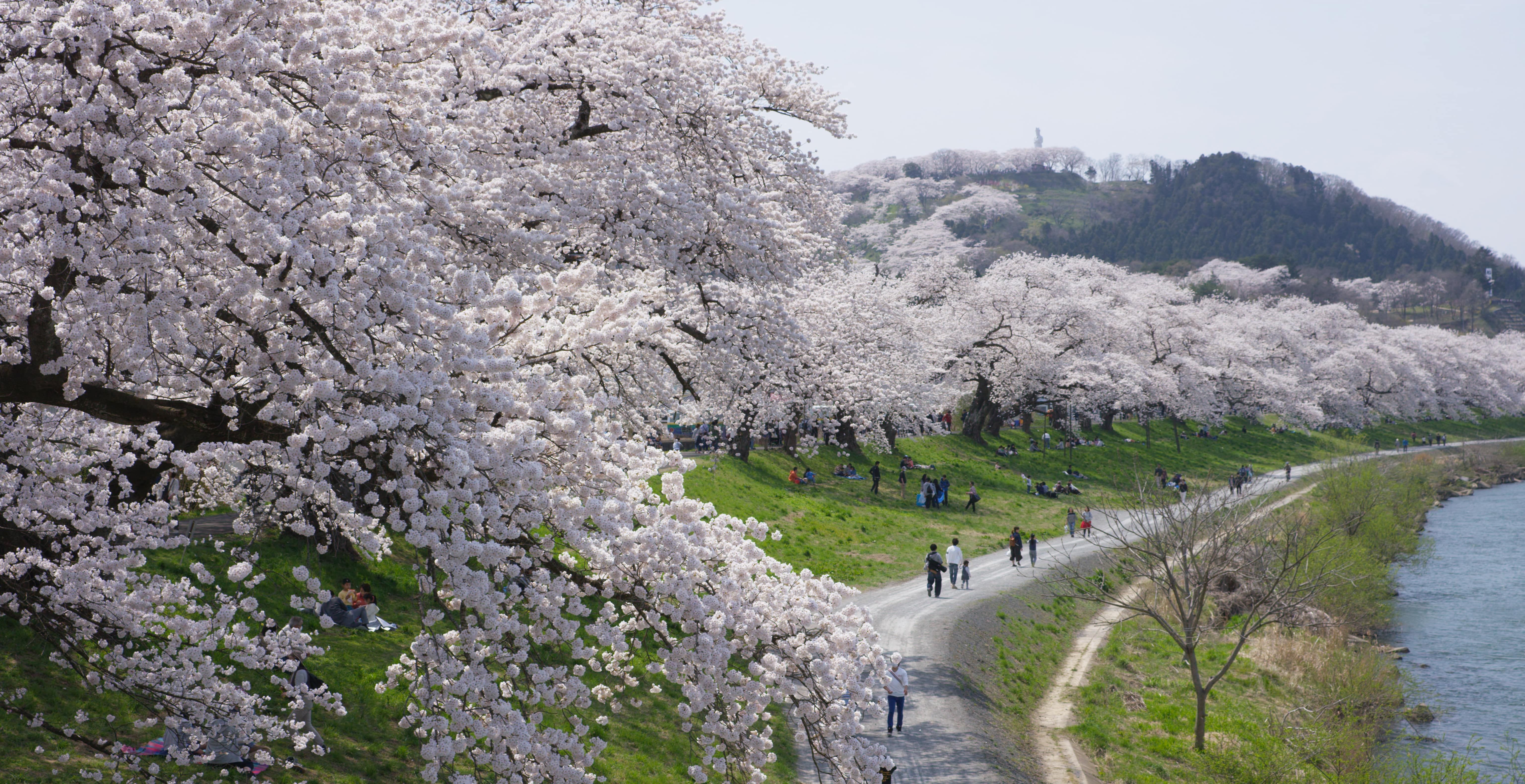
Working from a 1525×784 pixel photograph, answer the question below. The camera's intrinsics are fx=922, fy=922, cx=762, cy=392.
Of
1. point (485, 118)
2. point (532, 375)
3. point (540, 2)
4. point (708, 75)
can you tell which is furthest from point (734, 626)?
point (540, 2)

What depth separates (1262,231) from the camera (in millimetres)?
149625

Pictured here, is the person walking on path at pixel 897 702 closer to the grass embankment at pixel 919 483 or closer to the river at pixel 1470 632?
the grass embankment at pixel 919 483

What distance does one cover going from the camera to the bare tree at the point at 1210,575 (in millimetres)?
17984

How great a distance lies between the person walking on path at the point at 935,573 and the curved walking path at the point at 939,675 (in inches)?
8.3

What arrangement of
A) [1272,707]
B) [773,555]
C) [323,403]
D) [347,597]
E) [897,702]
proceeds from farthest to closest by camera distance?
1. [773,555]
2. [1272,707]
3. [897,702]
4. [347,597]
5. [323,403]

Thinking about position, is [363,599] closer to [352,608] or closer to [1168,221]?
[352,608]

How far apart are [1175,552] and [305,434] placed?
60.0 ft

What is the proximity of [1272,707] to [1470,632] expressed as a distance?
38.6ft

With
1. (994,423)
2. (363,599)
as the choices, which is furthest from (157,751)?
(994,423)

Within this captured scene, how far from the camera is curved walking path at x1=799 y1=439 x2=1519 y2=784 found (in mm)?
14680

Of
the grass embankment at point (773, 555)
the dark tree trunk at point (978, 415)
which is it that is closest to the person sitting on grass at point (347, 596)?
the grass embankment at point (773, 555)

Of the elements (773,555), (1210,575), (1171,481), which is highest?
(1210,575)

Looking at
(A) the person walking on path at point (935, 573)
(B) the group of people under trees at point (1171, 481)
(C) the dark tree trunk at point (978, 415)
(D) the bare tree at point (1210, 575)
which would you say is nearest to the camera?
(D) the bare tree at point (1210, 575)

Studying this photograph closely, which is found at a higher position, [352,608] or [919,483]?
[352,608]
